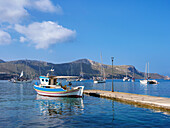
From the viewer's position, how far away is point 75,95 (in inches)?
1748

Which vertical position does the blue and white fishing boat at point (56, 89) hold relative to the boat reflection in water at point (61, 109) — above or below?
above

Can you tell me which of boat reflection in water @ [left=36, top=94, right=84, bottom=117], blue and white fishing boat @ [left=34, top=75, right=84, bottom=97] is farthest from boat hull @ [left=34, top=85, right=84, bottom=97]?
boat reflection in water @ [left=36, top=94, right=84, bottom=117]

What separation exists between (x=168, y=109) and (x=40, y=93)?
3576 cm

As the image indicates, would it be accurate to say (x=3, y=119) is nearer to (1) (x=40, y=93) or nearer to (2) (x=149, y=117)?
(2) (x=149, y=117)

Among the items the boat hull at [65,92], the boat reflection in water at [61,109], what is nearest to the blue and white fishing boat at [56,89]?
the boat hull at [65,92]

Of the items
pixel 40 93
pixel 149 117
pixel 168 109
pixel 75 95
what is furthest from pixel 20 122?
pixel 40 93

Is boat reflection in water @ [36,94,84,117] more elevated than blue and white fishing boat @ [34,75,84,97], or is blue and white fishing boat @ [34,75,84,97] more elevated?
blue and white fishing boat @ [34,75,84,97]

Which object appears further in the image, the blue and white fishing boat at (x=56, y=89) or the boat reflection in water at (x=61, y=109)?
the blue and white fishing boat at (x=56, y=89)

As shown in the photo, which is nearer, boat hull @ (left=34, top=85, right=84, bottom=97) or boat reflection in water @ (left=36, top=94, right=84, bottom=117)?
boat reflection in water @ (left=36, top=94, right=84, bottom=117)

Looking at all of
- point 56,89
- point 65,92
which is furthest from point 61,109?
point 56,89

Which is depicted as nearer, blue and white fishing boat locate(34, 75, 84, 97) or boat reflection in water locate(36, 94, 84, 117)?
boat reflection in water locate(36, 94, 84, 117)

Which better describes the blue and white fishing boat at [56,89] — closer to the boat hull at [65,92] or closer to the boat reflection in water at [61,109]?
the boat hull at [65,92]

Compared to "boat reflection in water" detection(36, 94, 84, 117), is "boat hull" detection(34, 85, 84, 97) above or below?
above

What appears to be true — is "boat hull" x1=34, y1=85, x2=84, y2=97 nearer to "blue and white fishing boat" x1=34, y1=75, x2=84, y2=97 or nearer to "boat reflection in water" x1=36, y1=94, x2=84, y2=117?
"blue and white fishing boat" x1=34, y1=75, x2=84, y2=97
